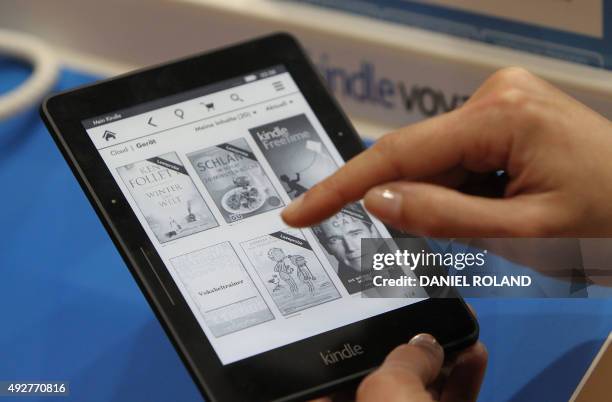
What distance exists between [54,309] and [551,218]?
0.41 metres

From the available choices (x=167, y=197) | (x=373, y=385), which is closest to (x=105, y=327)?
(x=167, y=197)

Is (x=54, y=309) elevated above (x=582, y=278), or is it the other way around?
(x=54, y=309)

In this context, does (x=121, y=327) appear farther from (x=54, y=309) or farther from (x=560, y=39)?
(x=560, y=39)

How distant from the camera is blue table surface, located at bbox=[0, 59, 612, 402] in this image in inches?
27.8

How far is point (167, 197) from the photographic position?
661mm

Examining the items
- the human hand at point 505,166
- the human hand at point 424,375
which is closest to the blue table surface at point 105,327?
the human hand at point 424,375

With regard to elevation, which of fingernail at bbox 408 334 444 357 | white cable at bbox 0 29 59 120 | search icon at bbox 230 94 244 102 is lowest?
fingernail at bbox 408 334 444 357

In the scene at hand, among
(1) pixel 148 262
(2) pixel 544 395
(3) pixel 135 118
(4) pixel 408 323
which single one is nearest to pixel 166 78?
(3) pixel 135 118

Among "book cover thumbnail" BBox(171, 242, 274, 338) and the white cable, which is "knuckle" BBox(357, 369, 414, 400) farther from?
the white cable

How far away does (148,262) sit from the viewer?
2.06ft

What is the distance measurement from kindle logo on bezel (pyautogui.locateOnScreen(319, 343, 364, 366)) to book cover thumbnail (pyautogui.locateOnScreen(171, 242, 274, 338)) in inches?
1.8

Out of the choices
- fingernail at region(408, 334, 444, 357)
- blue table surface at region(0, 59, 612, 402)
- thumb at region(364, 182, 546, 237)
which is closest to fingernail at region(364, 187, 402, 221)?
thumb at region(364, 182, 546, 237)

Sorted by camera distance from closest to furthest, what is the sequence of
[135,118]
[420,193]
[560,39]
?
1. [420,193]
2. [135,118]
3. [560,39]

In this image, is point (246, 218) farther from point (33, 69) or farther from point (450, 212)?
point (33, 69)
